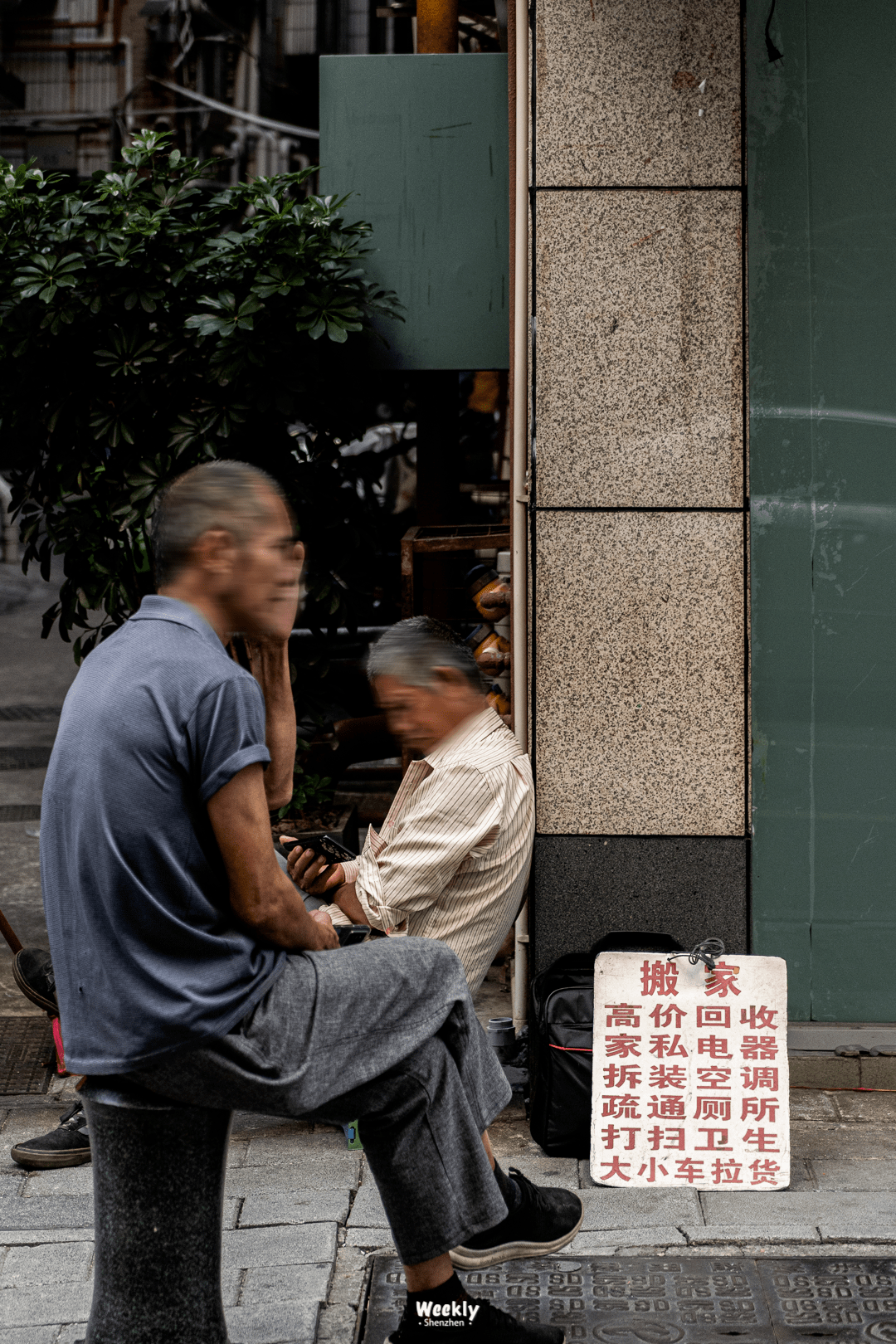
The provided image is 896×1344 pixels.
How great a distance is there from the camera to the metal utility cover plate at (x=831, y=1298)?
2.96 metres

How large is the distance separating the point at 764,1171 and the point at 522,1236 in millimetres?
1153

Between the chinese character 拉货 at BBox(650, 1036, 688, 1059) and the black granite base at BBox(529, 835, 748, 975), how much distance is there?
0.61 metres

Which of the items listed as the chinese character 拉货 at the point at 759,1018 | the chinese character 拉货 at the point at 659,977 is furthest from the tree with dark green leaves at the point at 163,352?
the chinese character 拉货 at the point at 759,1018

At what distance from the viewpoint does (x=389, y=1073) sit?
2457 mm

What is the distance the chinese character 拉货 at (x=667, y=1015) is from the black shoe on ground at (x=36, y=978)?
1815 mm

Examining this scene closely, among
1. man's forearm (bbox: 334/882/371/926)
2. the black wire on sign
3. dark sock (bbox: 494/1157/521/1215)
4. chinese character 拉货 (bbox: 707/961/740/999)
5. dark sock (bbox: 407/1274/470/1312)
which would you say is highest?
man's forearm (bbox: 334/882/371/926)

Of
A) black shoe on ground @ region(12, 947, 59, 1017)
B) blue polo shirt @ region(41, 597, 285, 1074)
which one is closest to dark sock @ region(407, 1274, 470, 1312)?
blue polo shirt @ region(41, 597, 285, 1074)

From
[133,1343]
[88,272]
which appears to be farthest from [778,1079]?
[88,272]

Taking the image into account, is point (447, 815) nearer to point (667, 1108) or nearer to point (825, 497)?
point (667, 1108)

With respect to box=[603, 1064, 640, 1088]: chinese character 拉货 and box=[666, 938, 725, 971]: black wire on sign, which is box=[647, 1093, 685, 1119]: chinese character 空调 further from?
box=[666, 938, 725, 971]: black wire on sign

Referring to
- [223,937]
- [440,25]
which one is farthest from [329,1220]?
[440,25]

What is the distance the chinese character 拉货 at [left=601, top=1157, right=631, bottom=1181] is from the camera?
12.3 feet

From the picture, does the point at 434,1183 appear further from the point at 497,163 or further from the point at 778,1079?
the point at 497,163

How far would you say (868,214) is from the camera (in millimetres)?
4371
